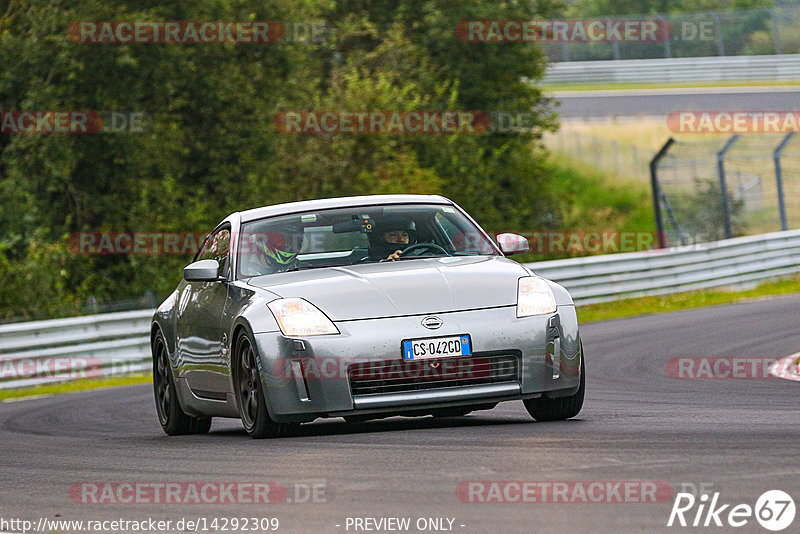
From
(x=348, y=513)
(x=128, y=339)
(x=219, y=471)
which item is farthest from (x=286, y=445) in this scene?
(x=128, y=339)

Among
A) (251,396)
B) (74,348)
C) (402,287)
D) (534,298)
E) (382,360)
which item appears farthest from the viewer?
(74,348)

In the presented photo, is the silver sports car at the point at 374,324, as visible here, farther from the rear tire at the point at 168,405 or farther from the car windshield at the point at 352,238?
the rear tire at the point at 168,405

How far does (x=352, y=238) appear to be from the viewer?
9453mm

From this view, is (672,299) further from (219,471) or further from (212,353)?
(219,471)

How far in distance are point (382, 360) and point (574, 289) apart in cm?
1574

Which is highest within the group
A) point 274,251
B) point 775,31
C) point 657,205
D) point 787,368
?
point 775,31

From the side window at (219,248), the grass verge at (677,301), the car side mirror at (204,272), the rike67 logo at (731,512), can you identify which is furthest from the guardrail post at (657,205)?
the rike67 logo at (731,512)

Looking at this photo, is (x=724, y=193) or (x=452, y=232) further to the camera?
(x=724, y=193)

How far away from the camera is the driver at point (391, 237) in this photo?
9.38 metres

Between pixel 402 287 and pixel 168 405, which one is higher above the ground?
pixel 402 287

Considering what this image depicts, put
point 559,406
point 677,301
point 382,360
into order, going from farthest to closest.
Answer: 1. point 677,301
2. point 559,406
3. point 382,360

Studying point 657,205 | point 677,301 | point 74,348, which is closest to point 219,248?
point 74,348

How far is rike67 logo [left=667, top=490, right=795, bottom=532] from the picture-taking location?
5.17 metres

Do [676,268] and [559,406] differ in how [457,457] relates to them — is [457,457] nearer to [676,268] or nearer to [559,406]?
[559,406]
